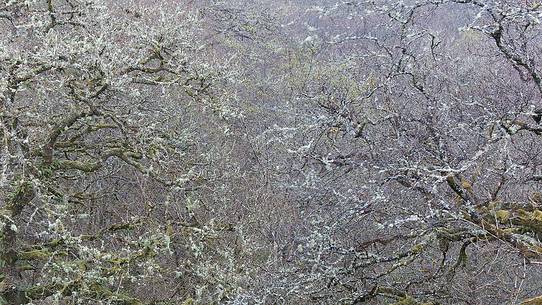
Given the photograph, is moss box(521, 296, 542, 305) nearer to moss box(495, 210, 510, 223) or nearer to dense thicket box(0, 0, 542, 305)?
dense thicket box(0, 0, 542, 305)

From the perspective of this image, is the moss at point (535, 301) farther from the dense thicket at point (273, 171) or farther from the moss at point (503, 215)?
the moss at point (503, 215)

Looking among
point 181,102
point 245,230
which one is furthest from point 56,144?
point 181,102

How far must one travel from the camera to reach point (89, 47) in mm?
4867

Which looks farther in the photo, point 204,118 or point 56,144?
point 204,118

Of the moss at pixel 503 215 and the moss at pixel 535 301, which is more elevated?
the moss at pixel 503 215

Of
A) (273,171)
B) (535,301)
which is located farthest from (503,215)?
(273,171)

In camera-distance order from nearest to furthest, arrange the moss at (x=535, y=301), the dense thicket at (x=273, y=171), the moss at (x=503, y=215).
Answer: the moss at (x=535, y=301) < the moss at (x=503, y=215) < the dense thicket at (x=273, y=171)

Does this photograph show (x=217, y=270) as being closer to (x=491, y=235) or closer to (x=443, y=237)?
(x=443, y=237)

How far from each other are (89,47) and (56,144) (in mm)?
1716

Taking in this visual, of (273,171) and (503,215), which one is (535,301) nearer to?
(503,215)

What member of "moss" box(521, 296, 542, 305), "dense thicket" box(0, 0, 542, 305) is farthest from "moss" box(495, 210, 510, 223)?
"moss" box(521, 296, 542, 305)

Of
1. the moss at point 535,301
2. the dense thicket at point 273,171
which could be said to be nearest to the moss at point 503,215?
the dense thicket at point 273,171

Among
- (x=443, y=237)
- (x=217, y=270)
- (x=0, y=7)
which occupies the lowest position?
(x=217, y=270)

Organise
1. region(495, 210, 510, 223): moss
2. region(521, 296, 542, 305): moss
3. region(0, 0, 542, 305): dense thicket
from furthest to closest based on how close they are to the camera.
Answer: region(0, 0, 542, 305): dense thicket → region(495, 210, 510, 223): moss → region(521, 296, 542, 305): moss
